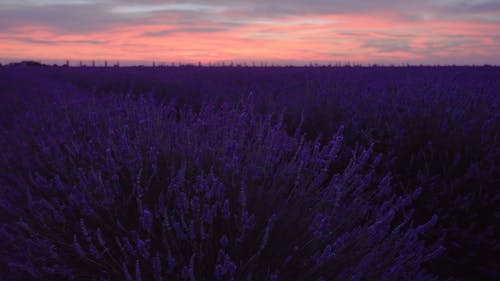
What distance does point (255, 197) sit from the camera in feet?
7.07

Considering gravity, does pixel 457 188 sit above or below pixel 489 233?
above

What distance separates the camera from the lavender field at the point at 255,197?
185 cm

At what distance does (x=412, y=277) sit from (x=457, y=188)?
5.00 ft

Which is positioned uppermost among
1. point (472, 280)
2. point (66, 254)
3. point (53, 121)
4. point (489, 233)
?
point (53, 121)

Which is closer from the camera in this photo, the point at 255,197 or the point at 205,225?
the point at 205,225

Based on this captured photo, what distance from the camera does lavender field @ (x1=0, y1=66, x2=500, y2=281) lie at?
1846 millimetres

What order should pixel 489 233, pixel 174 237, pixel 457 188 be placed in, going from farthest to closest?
pixel 457 188
pixel 489 233
pixel 174 237

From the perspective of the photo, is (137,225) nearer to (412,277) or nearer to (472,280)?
(412,277)

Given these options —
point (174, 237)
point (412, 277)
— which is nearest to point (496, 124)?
point (412, 277)

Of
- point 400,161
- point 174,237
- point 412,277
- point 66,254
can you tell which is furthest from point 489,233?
point 66,254

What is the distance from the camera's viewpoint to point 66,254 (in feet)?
6.84

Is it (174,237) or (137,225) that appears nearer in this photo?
(174,237)

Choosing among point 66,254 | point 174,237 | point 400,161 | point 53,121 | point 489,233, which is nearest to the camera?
point 174,237

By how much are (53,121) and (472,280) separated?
349cm
